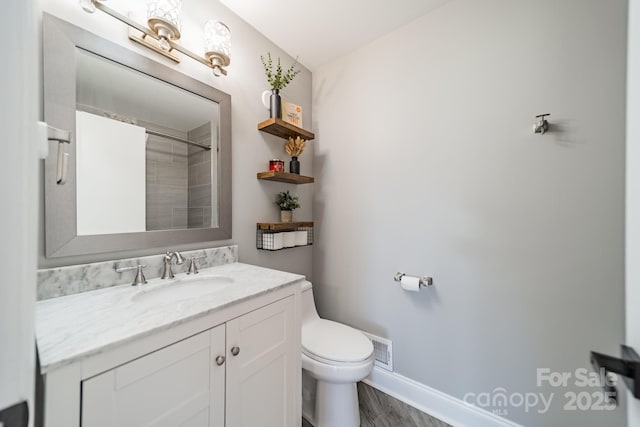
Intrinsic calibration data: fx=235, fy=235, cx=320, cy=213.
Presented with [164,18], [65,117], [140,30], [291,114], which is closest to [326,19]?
[291,114]

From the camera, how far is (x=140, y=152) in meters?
1.08

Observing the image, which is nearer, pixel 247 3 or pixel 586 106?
pixel 586 106

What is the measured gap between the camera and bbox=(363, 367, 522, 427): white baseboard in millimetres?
1248

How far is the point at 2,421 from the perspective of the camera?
0.27 m

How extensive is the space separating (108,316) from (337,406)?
1173mm

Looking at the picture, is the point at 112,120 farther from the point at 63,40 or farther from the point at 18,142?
the point at 18,142

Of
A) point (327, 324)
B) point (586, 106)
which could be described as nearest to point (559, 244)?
point (586, 106)

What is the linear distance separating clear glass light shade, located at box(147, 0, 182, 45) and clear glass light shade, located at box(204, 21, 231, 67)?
0.16 m

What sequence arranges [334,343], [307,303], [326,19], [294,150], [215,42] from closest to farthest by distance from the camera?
[215,42]
[334,343]
[326,19]
[307,303]
[294,150]

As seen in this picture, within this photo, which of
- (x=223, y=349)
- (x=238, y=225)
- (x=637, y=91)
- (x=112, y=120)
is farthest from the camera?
(x=238, y=225)

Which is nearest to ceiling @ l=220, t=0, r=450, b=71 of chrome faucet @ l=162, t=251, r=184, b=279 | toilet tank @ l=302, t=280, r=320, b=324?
chrome faucet @ l=162, t=251, r=184, b=279

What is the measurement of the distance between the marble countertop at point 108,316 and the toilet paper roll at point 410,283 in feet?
2.48

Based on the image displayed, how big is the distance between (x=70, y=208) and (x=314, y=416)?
1553mm

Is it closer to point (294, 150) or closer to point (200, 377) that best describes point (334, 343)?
point (200, 377)
